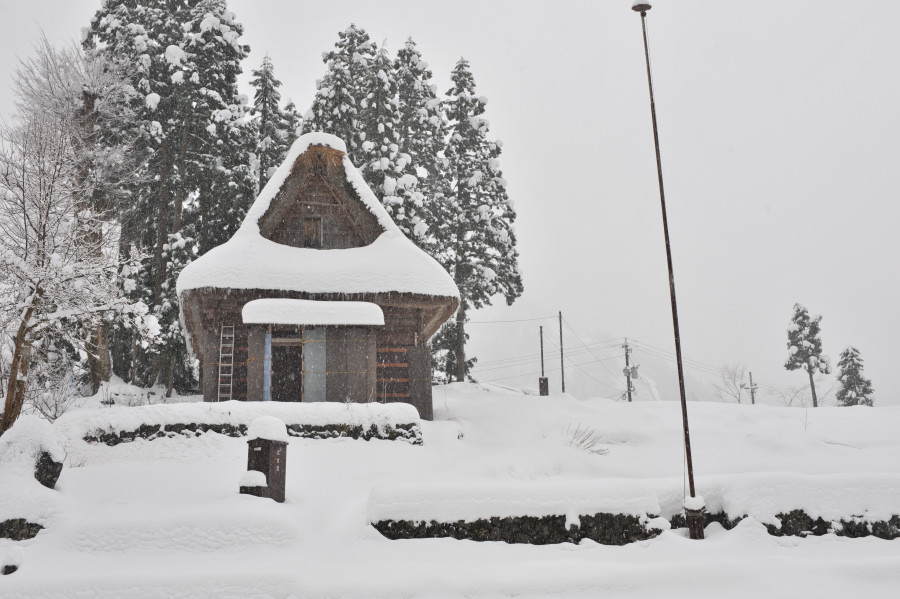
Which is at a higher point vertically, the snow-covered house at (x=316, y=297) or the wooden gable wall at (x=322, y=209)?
the wooden gable wall at (x=322, y=209)

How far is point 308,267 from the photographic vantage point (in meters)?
15.9

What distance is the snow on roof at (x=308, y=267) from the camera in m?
14.9

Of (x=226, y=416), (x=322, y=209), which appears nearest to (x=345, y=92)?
(x=322, y=209)

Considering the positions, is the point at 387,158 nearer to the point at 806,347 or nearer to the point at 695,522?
the point at 695,522

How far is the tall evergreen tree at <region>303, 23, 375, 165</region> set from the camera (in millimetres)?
25797

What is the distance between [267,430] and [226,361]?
27.5 ft

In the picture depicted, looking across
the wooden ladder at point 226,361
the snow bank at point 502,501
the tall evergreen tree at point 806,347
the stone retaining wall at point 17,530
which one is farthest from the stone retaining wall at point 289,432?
the tall evergreen tree at point 806,347

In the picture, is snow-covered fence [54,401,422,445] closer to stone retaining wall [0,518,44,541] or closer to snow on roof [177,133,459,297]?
stone retaining wall [0,518,44,541]

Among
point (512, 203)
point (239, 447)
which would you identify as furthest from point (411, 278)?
point (512, 203)

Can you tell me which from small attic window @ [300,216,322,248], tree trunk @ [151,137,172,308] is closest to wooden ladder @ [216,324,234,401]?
small attic window @ [300,216,322,248]

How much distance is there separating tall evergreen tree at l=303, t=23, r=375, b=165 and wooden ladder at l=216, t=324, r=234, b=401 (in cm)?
1145

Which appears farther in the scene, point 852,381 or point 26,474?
point 852,381

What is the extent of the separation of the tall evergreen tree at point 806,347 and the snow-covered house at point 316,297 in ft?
101

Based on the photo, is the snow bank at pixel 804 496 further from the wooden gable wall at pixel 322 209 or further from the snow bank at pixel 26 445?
the wooden gable wall at pixel 322 209
